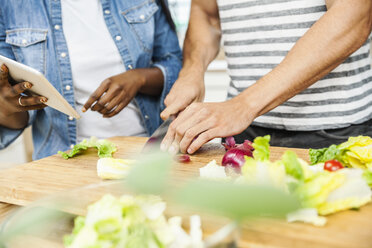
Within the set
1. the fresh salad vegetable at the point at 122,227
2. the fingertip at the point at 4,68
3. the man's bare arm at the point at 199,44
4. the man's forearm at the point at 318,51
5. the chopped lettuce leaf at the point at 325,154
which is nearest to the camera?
the fresh salad vegetable at the point at 122,227

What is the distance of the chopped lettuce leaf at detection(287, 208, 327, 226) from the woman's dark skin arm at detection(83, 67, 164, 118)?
89 centimetres

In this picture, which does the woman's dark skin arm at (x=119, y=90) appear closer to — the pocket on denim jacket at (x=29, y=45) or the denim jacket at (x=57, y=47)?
the denim jacket at (x=57, y=47)

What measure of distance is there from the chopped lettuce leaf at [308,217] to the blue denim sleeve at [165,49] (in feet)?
3.66

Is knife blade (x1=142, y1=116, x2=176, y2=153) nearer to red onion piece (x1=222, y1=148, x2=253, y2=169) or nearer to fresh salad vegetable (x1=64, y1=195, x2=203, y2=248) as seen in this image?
red onion piece (x1=222, y1=148, x2=253, y2=169)

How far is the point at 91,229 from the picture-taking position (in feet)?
1.42

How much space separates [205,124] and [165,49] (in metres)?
0.78

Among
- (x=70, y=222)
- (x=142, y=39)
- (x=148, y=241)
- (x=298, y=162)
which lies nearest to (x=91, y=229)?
(x=148, y=241)

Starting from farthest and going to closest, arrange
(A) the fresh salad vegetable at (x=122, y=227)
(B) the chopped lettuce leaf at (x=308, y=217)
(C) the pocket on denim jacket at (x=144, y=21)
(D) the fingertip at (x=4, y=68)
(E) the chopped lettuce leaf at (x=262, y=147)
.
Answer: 1. (C) the pocket on denim jacket at (x=144, y=21)
2. (D) the fingertip at (x=4, y=68)
3. (E) the chopped lettuce leaf at (x=262, y=147)
4. (B) the chopped lettuce leaf at (x=308, y=217)
5. (A) the fresh salad vegetable at (x=122, y=227)

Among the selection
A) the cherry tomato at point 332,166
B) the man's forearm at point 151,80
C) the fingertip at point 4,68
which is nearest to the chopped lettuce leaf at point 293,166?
the cherry tomato at point 332,166

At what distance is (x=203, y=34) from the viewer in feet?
4.76

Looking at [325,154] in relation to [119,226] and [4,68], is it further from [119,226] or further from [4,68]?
[4,68]

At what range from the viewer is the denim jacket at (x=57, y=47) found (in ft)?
4.55

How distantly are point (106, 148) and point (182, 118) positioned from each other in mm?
246

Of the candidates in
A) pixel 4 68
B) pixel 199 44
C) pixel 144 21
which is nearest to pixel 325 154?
pixel 199 44
